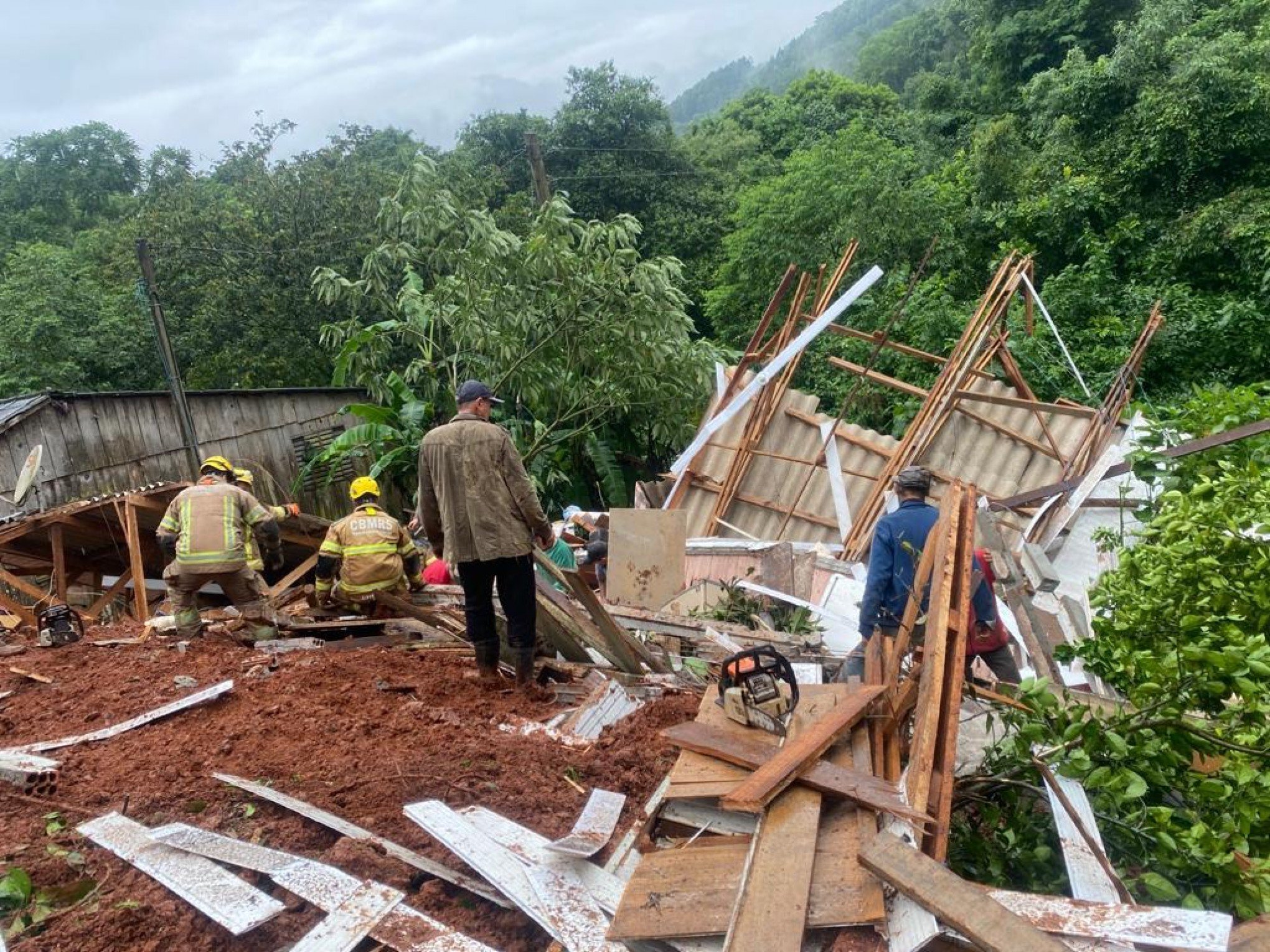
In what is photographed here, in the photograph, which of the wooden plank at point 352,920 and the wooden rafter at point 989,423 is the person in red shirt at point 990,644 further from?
the wooden rafter at point 989,423

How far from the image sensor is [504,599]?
186 inches

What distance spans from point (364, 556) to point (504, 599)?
4.82 feet

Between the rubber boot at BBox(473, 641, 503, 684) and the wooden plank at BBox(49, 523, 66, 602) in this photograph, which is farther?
the wooden plank at BBox(49, 523, 66, 602)

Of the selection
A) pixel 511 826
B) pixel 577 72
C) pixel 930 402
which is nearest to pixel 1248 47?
pixel 930 402

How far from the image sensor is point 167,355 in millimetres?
13141

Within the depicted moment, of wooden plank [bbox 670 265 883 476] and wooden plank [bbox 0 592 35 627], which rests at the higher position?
wooden plank [bbox 670 265 883 476]

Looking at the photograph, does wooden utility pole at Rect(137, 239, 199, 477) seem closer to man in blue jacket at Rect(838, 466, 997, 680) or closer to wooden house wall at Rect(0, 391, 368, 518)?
wooden house wall at Rect(0, 391, 368, 518)

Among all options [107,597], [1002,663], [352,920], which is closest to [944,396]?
[1002,663]

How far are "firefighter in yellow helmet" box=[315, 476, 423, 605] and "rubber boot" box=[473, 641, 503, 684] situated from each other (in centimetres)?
130

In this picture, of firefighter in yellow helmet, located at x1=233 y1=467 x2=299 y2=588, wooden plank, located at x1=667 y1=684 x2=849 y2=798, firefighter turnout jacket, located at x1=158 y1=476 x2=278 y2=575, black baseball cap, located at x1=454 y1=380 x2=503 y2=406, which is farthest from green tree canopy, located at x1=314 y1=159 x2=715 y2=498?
wooden plank, located at x1=667 y1=684 x2=849 y2=798

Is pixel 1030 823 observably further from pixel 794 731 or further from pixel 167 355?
pixel 167 355

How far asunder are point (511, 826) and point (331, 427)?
46.3 feet

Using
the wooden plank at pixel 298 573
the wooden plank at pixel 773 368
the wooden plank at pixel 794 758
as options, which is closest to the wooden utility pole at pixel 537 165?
the wooden plank at pixel 773 368

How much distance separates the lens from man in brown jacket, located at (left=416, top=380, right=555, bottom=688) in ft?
14.7
